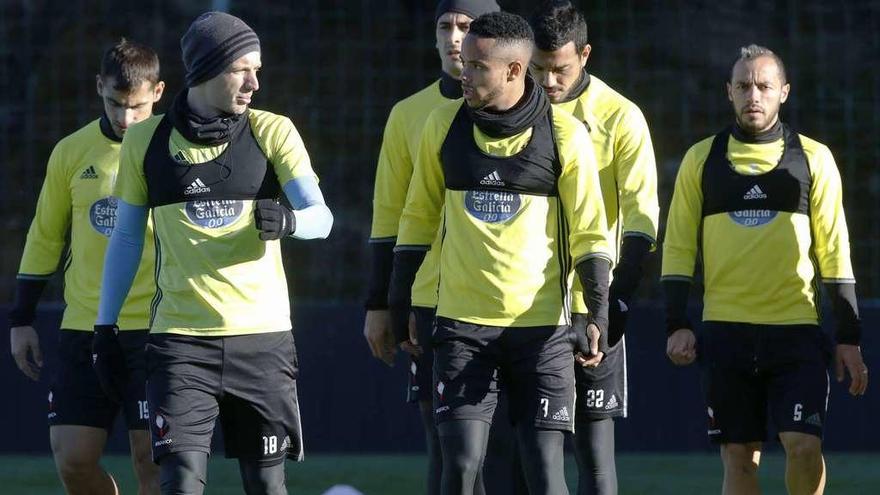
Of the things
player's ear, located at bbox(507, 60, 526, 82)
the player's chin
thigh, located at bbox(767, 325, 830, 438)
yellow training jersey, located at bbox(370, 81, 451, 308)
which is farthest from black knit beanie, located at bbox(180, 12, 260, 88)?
thigh, located at bbox(767, 325, 830, 438)

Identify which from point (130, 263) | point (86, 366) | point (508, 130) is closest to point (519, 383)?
point (508, 130)

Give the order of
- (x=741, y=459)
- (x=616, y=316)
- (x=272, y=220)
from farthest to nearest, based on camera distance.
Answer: (x=741, y=459) < (x=616, y=316) < (x=272, y=220)

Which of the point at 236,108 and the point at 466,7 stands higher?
the point at 466,7

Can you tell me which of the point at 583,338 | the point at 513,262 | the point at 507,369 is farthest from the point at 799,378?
the point at 513,262

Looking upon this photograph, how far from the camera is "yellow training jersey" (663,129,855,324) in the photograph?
729 cm

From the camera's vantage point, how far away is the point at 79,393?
7492 mm

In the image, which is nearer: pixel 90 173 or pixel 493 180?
pixel 493 180

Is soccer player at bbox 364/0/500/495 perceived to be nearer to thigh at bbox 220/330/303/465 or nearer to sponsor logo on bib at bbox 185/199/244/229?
thigh at bbox 220/330/303/465

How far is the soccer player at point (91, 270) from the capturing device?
7.43 m

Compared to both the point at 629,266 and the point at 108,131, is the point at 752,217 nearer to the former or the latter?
the point at 629,266

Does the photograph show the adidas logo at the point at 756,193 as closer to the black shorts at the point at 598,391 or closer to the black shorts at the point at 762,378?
the black shorts at the point at 762,378

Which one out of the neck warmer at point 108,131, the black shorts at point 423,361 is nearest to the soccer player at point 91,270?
the neck warmer at point 108,131

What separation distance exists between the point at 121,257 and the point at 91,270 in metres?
1.19

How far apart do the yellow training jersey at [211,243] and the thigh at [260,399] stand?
0.20ft
